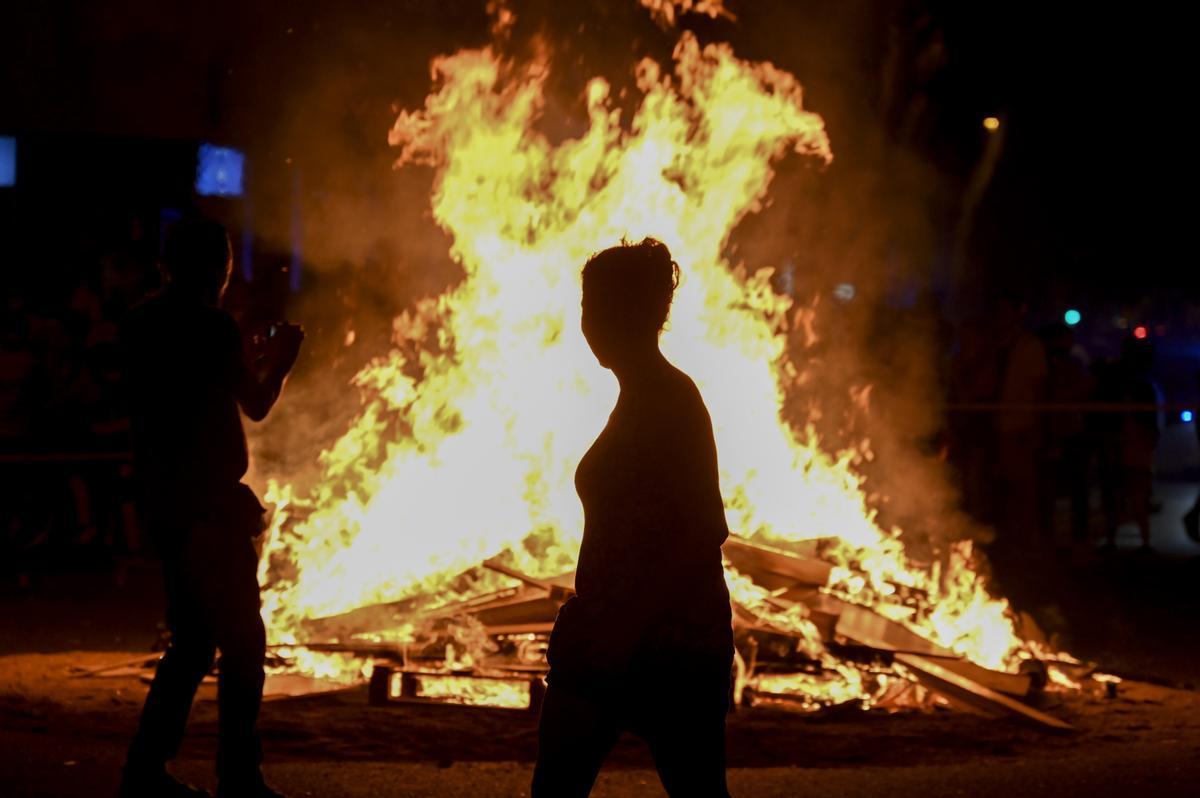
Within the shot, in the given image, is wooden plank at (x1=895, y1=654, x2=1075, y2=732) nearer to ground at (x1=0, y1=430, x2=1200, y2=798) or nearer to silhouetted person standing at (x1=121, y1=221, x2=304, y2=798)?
ground at (x1=0, y1=430, x2=1200, y2=798)

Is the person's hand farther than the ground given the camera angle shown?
No

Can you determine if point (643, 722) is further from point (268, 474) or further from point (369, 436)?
point (268, 474)

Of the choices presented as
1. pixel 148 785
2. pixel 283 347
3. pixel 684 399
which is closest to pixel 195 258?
pixel 283 347

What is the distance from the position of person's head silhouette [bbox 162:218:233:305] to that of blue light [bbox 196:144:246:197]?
11593 mm

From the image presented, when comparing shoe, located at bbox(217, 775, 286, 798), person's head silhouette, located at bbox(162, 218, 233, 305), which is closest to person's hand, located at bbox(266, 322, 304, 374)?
person's head silhouette, located at bbox(162, 218, 233, 305)

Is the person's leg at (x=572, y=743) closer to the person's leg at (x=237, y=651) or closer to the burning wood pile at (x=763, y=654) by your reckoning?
the person's leg at (x=237, y=651)

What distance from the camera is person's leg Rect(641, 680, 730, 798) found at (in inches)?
136

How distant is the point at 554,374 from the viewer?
29.6 ft

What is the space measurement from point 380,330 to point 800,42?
4.42 m

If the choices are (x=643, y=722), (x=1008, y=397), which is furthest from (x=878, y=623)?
(x=1008, y=397)

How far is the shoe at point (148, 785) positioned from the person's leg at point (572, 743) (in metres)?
1.79

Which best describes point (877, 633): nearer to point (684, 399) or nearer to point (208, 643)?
point (208, 643)

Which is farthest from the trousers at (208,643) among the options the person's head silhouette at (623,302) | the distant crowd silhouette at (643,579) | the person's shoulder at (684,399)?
the person's shoulder at (684,399)

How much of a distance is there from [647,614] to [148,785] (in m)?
2.10
